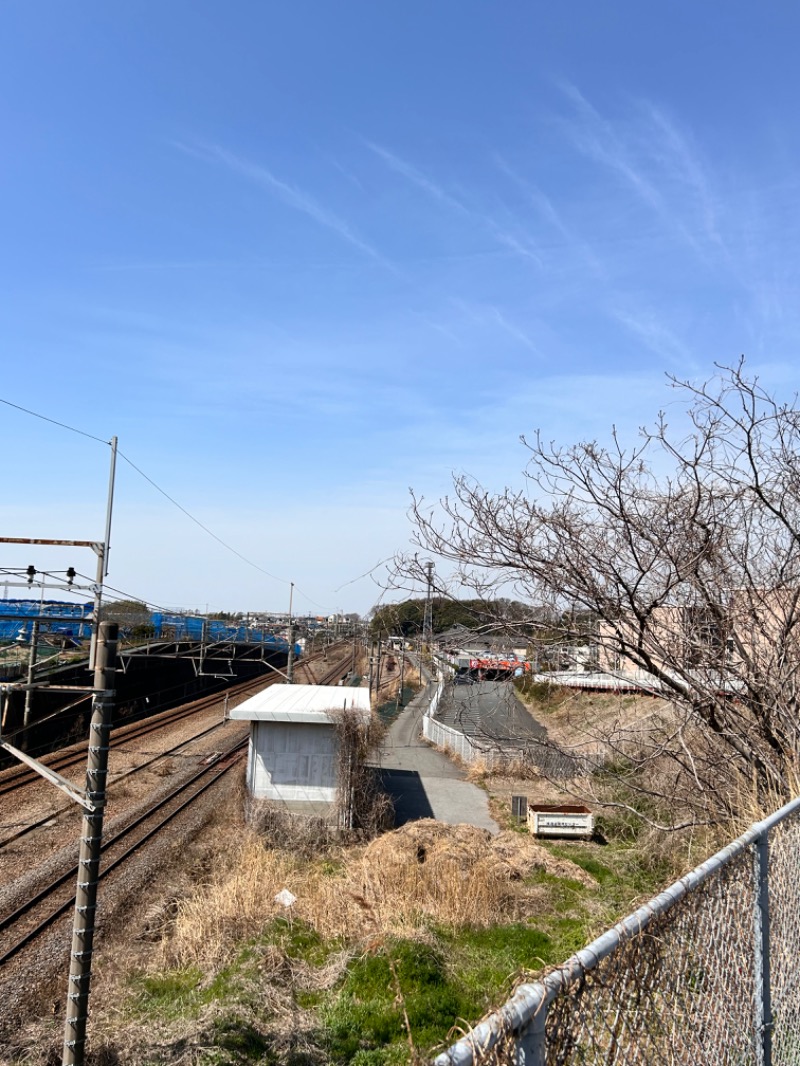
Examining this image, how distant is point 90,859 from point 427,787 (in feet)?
55.4

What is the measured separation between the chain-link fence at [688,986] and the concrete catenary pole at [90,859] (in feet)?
17.7

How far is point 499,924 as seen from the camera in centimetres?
1077

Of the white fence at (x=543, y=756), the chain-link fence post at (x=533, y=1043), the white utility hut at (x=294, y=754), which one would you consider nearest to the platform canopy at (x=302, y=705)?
the white utility hut at (x=294, y=754)

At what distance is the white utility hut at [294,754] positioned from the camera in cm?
1809

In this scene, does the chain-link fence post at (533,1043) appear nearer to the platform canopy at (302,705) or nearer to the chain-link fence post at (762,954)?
the chain-link fence post at (762,954)

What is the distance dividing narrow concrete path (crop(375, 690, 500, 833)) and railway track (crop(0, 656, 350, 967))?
16.1 ft

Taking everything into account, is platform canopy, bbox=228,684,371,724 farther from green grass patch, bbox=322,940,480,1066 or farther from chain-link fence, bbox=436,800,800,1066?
chain-link fence, bbox=436,800,800,1066

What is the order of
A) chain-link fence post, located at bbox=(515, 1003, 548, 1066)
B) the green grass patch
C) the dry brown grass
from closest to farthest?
chain-link fence post, located at bbox=(515, 1003, 548, 1066)
the green grass patch
the dry brown grass

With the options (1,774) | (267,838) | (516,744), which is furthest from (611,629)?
(1,774)

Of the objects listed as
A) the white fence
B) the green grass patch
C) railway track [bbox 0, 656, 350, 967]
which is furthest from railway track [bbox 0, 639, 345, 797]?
the white fence

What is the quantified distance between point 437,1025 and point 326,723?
36.5 ft

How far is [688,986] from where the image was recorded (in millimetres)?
2443

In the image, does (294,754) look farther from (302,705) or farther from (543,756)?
(543,756)

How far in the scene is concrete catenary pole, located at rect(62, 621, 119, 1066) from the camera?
661 cm
